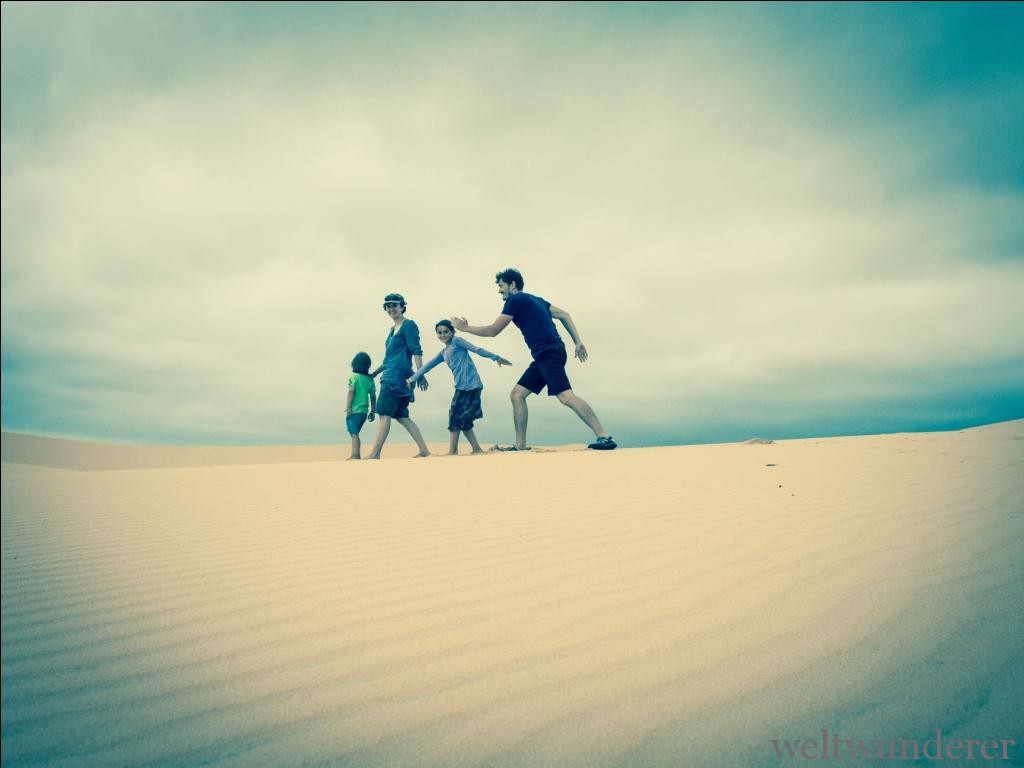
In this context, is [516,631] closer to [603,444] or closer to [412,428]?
[603,444]

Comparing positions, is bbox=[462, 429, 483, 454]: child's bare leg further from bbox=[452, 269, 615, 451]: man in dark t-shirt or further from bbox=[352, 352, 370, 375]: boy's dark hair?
bbox=[352, 352, 370, 375]: boy's dark hair

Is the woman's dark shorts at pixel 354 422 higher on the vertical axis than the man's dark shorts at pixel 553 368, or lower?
lower

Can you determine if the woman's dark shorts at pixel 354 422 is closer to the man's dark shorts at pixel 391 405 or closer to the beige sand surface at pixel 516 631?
the man's dark shorts at pixel 391 405

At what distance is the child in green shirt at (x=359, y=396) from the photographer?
978cm

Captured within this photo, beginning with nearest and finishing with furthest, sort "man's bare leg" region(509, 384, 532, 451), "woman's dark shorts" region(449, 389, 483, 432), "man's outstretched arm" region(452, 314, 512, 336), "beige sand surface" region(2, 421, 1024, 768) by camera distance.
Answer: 1. "beige sand surface" region(2, 421, 1024, 768)
2. "man's outstretched arm" region(452, 314, 512, 336)
3. "man's bare leg" region(509, 384, 532, 451)
4. "woman's dark shorts" region(449, 389, 483, 432)

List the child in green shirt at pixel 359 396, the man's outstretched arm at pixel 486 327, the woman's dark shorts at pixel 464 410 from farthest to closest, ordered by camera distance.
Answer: the child in green shirt at pixel 359 396 → the woman's dark shorts at pixel 464 410 → the man's outstretched arm at pixel 486 327

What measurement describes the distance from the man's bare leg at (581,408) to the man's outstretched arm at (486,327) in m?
1.11

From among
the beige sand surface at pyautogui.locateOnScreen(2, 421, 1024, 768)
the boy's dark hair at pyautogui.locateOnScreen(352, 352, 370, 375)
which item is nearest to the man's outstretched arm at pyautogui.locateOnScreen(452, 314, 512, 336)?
the beige sand surface at pyautogui.locateOnScreen(2, 421, 1024, 768)

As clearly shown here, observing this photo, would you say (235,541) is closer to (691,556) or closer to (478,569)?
(478,569)

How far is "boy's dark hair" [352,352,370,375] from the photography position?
9938 millimetres

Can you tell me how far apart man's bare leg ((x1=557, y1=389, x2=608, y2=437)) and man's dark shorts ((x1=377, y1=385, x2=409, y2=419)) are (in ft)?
9.28

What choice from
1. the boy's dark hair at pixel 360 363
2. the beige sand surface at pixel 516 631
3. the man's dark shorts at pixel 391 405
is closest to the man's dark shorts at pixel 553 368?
the man's dark shorts at pixel 391 405

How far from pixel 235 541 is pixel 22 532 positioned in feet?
5.16

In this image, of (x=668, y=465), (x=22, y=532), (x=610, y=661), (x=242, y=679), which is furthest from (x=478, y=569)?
(x=668, y=465)
